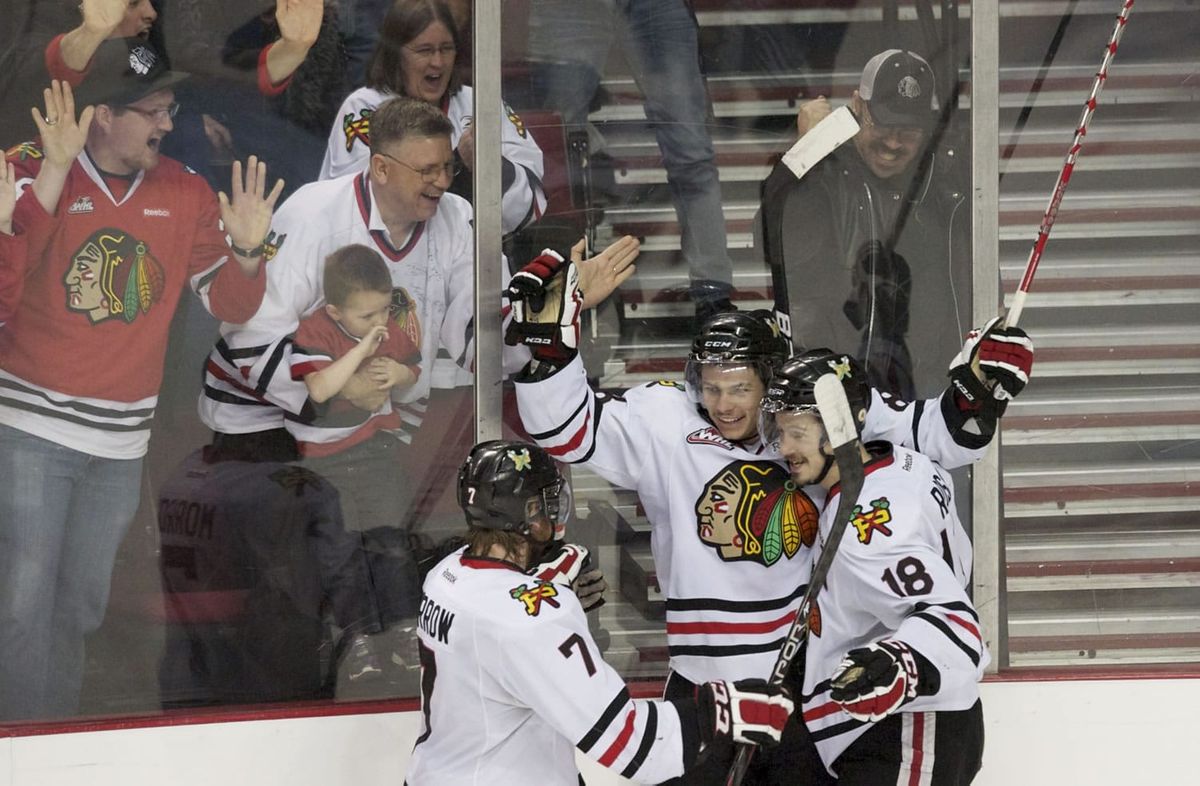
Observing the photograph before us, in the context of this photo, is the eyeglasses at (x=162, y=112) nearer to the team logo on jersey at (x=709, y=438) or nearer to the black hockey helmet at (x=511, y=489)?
the black hockey helmet at (x=511, y=489)

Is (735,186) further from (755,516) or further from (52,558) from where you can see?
(52,558)

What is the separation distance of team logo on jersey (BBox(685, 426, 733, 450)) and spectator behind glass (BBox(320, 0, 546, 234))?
2.18ft

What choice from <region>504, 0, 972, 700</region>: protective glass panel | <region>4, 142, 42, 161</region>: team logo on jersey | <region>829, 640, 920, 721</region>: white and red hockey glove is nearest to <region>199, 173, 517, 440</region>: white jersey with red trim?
<region>504, 0, 972, 700</region>: protective glass panel

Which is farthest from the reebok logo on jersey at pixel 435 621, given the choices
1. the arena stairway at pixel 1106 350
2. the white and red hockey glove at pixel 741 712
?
the arena stairway at pixel 1106 350

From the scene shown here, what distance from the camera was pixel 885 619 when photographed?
2.67 meters

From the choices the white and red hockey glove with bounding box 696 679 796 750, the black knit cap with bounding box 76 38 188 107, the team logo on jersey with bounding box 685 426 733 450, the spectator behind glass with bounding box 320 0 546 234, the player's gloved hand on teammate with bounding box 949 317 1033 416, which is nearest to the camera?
the white and red hockey glove with bounding box 696 679 796 750

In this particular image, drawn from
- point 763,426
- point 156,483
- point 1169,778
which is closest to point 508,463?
point 763,426

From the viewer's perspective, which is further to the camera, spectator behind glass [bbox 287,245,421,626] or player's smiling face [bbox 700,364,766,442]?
spectator behind glass [bbox 287,245,421,626]

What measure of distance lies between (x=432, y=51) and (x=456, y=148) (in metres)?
0.22

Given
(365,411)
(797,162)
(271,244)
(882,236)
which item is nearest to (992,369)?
(882,236)

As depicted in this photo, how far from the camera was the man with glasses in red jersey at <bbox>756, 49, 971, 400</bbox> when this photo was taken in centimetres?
334

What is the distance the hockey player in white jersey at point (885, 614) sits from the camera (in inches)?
99.4

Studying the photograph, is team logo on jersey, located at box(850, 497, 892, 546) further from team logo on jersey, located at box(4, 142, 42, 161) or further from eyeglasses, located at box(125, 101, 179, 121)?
team logo on jersey, located at box(4, 142, 42, 161)

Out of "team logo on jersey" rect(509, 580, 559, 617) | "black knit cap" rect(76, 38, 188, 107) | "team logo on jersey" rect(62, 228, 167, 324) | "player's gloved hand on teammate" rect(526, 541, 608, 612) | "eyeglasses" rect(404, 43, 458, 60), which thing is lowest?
"team logo on jersey" rect(509, 580, 559, 617)
